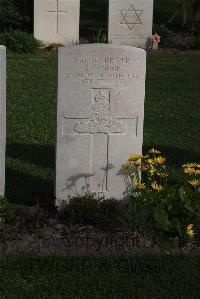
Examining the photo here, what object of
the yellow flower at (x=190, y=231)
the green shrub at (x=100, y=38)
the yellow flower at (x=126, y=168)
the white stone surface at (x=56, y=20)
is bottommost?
the yellow flower at (x=190, y=231)

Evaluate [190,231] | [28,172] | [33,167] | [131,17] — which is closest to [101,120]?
[190,231]

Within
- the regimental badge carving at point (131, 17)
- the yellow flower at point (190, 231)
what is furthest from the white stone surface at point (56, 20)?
the yellow flower at point (190, 231)

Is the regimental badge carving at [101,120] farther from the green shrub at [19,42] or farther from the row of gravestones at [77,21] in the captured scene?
the row of gravestones at [77,21]

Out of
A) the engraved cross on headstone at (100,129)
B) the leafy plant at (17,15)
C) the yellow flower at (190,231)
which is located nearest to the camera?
the yellow flower at (190,231)

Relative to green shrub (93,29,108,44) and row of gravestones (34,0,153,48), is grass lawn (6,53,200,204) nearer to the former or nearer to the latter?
row of gravestones (34,0,153,48)

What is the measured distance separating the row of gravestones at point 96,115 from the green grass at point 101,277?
1246 millimetres

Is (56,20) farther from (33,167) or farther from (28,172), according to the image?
(28,172)

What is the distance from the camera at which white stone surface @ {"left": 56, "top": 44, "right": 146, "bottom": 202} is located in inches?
279

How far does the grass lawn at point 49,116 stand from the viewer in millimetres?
8805

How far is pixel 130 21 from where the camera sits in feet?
57.9

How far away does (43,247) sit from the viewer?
6.47 metres

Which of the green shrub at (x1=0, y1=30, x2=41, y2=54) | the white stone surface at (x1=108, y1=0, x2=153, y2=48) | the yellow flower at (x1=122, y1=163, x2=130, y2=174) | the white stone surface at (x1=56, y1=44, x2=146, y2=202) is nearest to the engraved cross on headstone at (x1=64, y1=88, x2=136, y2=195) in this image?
the white stone surface at (x1=56, y1=44, x2=146, y2=202)

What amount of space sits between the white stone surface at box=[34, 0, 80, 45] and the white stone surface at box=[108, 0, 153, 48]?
31.1 inches

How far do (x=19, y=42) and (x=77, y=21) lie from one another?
5.28ft
